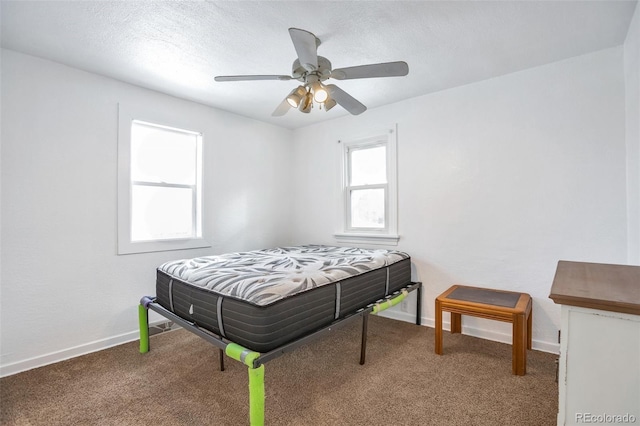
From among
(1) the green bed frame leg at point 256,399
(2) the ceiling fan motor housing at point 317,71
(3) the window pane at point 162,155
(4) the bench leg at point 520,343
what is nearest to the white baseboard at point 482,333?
(4) the bench leg at point 520,343

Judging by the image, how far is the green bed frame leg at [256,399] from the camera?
4.68ft

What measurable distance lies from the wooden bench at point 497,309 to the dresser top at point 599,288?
967mm

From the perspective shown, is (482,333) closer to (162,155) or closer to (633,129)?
(633,129)

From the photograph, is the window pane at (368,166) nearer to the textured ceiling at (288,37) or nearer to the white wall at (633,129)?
the textured ceiling at (288,37)

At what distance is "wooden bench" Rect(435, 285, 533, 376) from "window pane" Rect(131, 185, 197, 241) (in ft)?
8.61

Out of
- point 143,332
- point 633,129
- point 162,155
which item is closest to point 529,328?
point 633,129

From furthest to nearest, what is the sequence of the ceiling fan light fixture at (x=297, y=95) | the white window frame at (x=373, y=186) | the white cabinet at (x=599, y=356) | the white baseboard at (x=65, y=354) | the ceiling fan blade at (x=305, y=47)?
the white window frame at (x=373, y=186), the white baseboard at (x=65, y=354), the ceiling fan light fixture at (x=297, y=95), the ceiling fan blade at (x=305, y=47), the white cabinet at (x=599, y=356)

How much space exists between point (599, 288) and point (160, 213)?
3.28 metres

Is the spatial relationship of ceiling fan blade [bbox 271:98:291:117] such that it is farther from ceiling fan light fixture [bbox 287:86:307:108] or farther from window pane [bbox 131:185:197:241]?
window pane [bbox 131:185:197:241]

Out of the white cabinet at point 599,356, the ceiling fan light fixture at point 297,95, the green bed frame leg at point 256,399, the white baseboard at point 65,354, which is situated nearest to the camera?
the white cabinet at point 599,356

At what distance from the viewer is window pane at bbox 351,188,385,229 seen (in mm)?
3557

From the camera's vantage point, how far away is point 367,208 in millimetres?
3664

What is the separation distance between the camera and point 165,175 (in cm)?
308

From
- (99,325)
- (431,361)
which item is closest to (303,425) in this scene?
(431,361)
